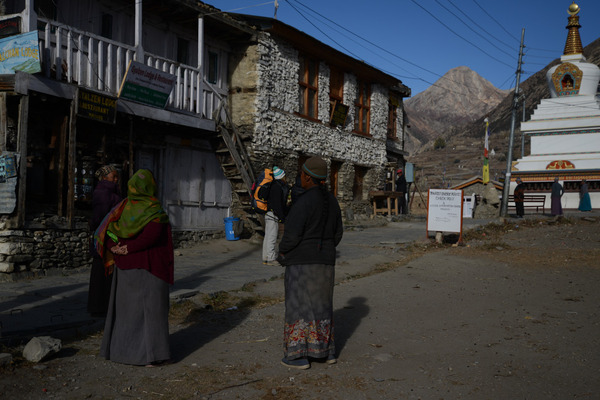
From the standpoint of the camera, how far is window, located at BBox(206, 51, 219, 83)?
1413 cm

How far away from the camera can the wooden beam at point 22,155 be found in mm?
8453

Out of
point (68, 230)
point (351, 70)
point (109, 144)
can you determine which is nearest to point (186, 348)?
point (68, 230)

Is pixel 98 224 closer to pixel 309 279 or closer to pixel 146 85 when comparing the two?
pixel 309 279

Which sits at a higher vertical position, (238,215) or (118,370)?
(238,215)

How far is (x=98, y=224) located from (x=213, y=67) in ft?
29.3

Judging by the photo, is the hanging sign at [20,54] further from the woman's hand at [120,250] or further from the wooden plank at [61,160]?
the woman's hand at [120,250]

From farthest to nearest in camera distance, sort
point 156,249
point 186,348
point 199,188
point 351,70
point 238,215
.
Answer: point 351,70 < point 238,215 < point 199,188 < point 186,348 < point 156,249

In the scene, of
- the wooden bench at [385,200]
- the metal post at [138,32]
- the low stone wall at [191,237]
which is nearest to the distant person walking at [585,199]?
the wooden bench at [385,200]

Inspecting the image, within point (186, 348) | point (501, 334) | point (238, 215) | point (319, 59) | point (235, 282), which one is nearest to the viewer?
point (186, 348)

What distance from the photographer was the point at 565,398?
369 cm

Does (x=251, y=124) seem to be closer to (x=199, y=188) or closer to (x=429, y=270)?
(x=199, y=188)

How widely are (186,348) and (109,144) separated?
7.06 m

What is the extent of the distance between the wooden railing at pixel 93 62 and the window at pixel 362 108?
8461 mm

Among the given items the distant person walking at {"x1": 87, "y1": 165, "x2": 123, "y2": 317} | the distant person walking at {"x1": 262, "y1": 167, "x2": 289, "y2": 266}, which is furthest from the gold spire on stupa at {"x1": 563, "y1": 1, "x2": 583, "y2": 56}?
the distant person walking at {"x1": 87, "y1": 165, "x2": 123, "y2": 317}
